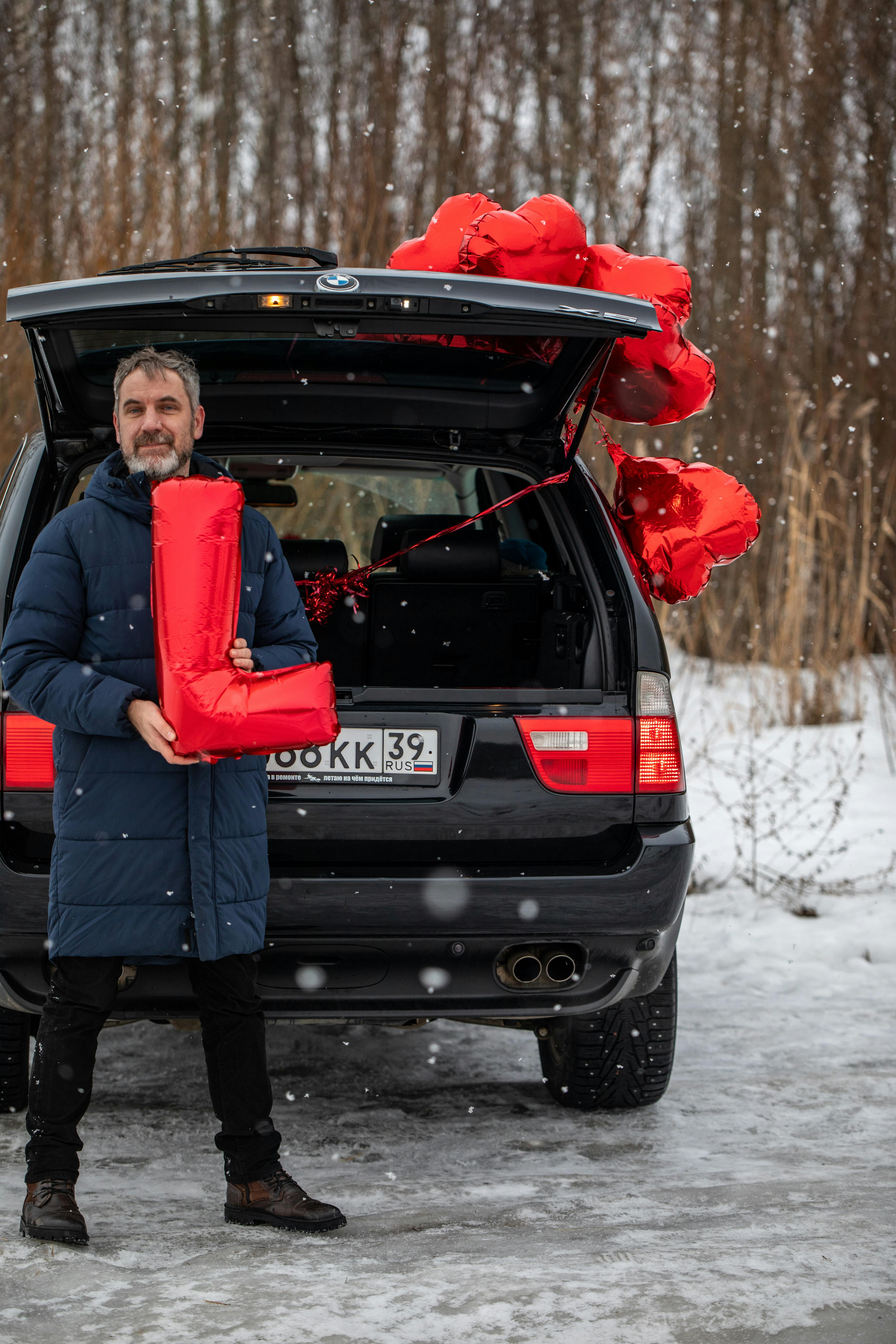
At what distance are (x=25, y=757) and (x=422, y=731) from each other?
88 cm

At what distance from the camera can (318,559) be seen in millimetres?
3932

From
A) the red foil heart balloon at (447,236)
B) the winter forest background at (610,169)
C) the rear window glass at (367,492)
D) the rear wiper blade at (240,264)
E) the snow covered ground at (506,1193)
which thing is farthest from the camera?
the winter forest background at (610,169)

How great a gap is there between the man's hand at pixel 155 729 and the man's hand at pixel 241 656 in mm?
178

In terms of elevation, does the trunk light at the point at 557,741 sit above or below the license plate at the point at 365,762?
above

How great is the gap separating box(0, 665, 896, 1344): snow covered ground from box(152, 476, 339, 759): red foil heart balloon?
1.01m

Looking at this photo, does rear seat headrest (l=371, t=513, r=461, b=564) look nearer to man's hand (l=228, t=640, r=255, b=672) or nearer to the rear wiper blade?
the rear wiper blade

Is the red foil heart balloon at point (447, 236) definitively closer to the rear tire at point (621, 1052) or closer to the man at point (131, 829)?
the man at point (131, 829)

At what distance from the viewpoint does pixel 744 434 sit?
12.6 m

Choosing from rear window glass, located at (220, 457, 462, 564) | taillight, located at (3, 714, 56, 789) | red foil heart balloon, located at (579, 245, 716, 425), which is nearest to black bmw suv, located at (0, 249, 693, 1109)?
taillight, located at (3, 714, 56, 789)

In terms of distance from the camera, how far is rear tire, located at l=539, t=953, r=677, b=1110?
3.78 meters

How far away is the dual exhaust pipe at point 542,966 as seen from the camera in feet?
10.6

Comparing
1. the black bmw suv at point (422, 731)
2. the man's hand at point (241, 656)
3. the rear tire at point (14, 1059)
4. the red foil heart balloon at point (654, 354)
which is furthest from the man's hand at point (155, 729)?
the red foil heart balloon at point (654, 354)

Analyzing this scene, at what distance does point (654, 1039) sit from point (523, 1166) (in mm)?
575

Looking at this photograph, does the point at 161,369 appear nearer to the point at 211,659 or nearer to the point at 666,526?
the point at 211,659
